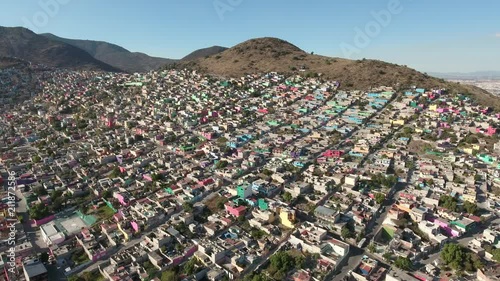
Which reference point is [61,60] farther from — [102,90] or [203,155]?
[203,155]

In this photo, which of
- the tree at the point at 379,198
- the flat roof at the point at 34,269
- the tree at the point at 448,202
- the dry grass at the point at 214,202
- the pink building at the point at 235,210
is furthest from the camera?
the dry grass at the point at 214,202

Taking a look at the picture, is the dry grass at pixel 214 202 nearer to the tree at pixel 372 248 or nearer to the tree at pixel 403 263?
the tree at pixel 372 248

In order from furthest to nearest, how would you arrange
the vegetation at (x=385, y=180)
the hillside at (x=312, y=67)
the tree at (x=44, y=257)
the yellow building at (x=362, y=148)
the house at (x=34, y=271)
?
the hillside at (x=312, y=67) < the yellow building at (x=362, y=148) < the vegetation at (x=385, y=180) < the tree at (x=44, y=257) < the house at (x=34, y=271)

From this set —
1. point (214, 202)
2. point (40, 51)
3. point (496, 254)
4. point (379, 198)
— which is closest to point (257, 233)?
point (214, 202)

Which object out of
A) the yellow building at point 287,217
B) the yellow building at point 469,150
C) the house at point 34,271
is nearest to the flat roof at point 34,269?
the house at point 34,271

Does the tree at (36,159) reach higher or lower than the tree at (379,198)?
higher

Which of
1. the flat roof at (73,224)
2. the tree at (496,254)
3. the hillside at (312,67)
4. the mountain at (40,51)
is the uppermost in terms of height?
the mountain at (40,51)
